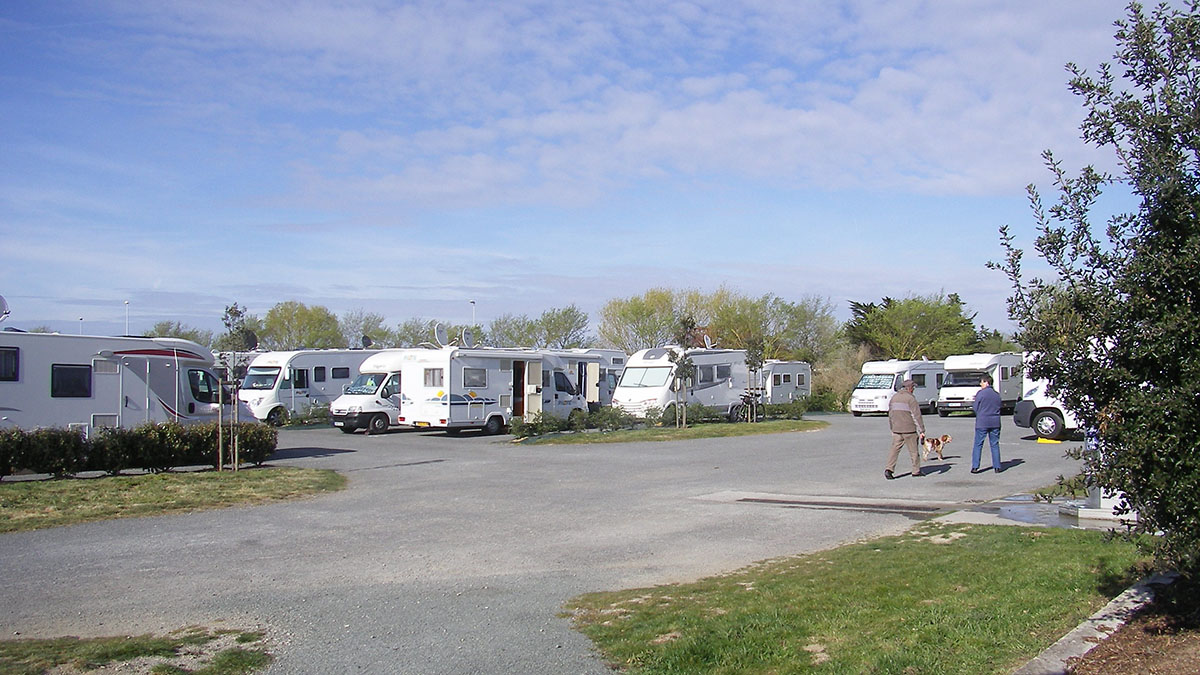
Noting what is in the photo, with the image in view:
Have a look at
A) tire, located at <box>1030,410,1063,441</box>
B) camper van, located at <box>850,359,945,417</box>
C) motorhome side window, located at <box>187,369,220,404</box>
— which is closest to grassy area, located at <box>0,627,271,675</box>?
motorhome side window, located at <box>187,369,220,404</box>

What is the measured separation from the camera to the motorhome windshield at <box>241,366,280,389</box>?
1215 inches

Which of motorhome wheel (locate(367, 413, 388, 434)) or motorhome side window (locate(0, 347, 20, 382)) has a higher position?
motorhome side window (locate(0, 347, 20, 382))

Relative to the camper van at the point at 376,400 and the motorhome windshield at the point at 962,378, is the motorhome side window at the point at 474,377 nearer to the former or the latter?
the camper van at the point at 376,400

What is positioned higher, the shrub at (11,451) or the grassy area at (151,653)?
the shrub at (11,451)

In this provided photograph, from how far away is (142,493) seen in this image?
13.5 meters

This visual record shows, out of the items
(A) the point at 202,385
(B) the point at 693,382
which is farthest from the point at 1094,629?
(B) the point at 693,382

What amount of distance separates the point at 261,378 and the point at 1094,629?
29.1 meters

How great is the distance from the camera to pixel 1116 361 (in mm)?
4531

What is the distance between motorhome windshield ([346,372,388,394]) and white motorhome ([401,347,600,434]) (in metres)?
1.47

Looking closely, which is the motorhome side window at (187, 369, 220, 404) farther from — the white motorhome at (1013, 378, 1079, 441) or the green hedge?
the white motorhome at (1013, 378, 1079, 441)

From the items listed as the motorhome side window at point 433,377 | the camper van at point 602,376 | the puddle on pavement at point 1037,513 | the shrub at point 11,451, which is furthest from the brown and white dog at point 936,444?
the camper van at point 602,376

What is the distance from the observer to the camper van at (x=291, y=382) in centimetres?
3048

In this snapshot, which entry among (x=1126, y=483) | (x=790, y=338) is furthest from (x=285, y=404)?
(x=790, y=338)

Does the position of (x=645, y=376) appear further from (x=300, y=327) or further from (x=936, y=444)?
(x=300, y=327)
